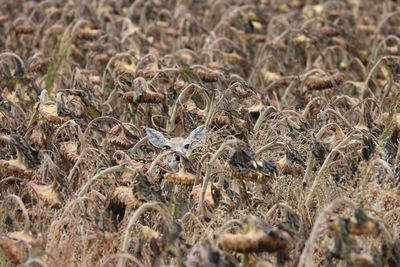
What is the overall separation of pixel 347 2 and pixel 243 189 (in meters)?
4.87

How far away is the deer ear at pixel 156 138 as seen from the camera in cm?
362

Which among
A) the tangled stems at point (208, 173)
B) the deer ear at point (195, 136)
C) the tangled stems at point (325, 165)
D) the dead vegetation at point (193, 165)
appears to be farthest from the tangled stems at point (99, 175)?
the tangled stems at point (325, 165)

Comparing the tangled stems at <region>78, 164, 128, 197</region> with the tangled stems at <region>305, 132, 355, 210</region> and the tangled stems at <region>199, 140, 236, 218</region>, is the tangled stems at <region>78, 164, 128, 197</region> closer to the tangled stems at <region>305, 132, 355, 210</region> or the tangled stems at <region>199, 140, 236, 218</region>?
the tangled stems at <region>199, 140, 236, 218</region>

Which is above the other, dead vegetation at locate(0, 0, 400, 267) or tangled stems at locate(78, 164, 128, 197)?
tangled stems at locate(78, 164, 128, 197)

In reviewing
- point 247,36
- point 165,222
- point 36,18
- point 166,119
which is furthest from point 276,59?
point 165,222

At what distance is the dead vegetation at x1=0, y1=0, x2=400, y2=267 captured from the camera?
2953 millimetres

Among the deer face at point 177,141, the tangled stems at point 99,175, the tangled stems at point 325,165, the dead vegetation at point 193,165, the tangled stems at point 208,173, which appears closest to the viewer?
the dead vegetation at point 193,165

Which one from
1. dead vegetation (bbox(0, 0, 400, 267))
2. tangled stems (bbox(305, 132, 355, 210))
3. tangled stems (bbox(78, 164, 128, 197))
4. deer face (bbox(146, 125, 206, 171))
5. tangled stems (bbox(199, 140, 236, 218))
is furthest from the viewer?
deer face (bbox(146, 125, 206, 171))

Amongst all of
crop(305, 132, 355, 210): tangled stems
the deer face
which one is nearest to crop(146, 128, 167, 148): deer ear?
the deer face

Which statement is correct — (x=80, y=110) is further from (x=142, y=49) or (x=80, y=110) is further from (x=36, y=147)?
(x=142, y=49)

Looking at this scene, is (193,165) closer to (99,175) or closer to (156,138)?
(156,138)

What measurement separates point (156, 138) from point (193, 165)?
6.4 inches

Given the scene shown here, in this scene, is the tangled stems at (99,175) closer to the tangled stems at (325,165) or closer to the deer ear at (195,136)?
the deer ear at (195,136)

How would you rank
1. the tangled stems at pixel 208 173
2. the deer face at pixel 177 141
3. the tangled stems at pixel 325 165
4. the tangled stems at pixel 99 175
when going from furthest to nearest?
the deer face at pixel 177 141
the tangled stems at pixel 325 165
the tangled stems at pixel 208 173
the tangled stems at pixel 99 175
